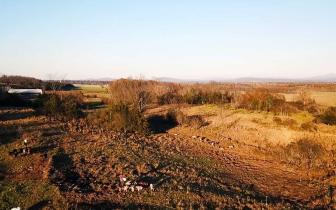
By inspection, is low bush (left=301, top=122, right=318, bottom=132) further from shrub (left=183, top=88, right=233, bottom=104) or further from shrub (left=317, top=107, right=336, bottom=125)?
shrub (left=183, top=88, right=233, bottom=104)

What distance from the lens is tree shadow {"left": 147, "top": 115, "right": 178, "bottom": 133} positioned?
3617 centimetres

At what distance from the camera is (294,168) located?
22.6 meters

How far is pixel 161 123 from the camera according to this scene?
40.0 meters

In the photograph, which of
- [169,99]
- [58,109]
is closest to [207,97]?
[169,99]

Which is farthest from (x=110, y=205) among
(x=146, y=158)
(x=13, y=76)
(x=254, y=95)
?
(x=13, y=76)

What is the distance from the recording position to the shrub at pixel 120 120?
31078 millimetres

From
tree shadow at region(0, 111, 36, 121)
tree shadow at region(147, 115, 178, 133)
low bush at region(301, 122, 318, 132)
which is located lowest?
tree shadow at region(147, 115, 178, 133)

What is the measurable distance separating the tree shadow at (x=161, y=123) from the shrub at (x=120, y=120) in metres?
3.34

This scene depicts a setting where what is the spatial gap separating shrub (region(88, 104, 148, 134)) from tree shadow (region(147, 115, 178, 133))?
11.0 ft

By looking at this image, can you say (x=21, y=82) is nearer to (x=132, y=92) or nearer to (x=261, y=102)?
(x=132, y=92)

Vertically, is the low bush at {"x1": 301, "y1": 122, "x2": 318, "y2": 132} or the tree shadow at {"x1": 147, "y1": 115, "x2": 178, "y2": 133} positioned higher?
the low bush at {"x1": 301, "y1": 122, "x2": 318, "y2": 132}

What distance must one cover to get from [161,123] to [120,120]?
942cm

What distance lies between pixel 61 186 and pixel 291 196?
10145 millimetres

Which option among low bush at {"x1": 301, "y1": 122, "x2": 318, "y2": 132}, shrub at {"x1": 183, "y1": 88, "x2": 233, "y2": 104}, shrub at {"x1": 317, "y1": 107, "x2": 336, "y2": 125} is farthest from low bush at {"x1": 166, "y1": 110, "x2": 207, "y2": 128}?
shrub at {"x1": 183, "y1": 88, "x2": 233, "y2": 104}
